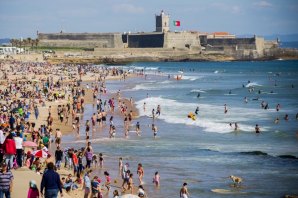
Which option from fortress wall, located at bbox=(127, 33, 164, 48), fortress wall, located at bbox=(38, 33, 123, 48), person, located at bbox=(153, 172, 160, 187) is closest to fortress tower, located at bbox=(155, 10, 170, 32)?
fortress wall, located at bbox=(127, 33, 164, 48)

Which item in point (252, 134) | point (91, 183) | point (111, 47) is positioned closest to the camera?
point (91, 183)

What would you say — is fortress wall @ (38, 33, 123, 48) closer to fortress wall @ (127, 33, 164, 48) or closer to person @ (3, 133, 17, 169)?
fortress wall @ (127, 33, 164, 48)

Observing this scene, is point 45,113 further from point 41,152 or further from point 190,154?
point 41,152

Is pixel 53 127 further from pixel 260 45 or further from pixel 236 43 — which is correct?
pixel 260 45

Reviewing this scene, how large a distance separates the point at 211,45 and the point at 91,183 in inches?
4007

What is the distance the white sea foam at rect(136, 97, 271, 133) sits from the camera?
91.5ft

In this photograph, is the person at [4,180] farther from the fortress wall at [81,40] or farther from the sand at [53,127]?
the fortress wall at [81,40]

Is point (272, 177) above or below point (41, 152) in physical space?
below

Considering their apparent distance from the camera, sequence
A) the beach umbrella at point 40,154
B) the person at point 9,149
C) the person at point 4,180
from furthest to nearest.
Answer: the beach umbrella at point 40,154, the person at point 9,149, the person at point 4,180

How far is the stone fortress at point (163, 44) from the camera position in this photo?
106312mm

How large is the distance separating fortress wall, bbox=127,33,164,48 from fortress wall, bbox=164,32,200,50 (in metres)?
1.54

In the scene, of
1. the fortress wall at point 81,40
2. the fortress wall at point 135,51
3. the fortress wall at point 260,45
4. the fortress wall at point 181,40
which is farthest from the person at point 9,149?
the fortress wall at point 260,45

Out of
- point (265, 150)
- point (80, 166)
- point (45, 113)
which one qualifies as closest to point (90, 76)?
point (45, 113)

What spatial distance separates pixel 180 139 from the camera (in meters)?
24.0
